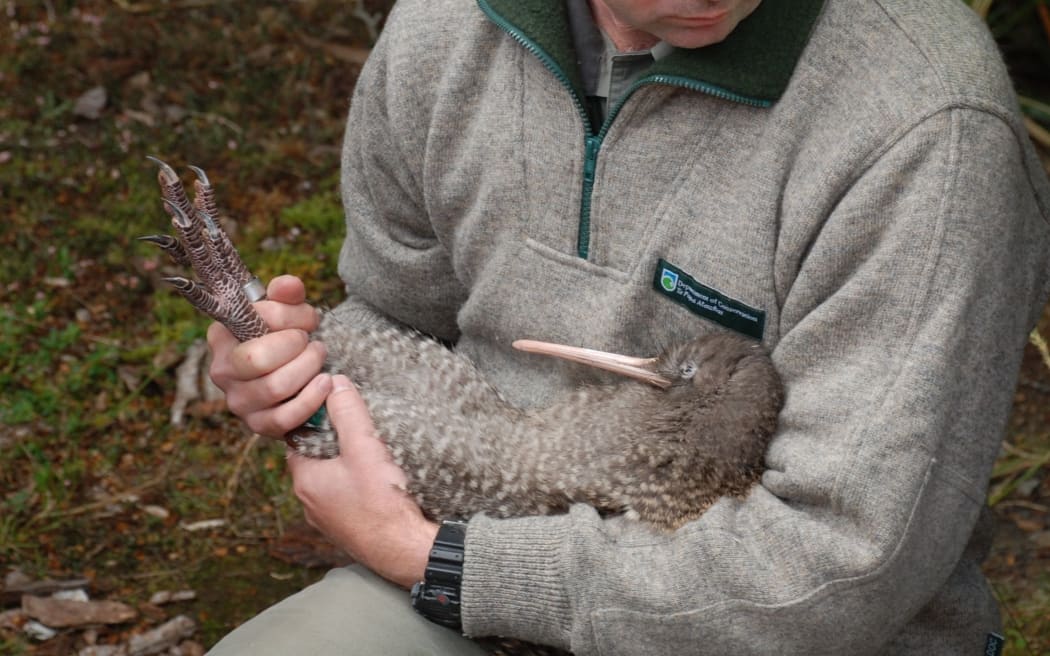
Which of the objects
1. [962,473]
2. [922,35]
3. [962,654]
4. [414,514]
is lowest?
[962,654]

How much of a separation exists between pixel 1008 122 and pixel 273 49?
13.2 feet

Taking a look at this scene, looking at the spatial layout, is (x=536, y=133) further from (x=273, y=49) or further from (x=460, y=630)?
(x=273, y=49)

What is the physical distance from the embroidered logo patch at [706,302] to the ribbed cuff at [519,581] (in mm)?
451

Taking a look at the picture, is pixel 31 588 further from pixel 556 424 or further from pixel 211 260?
pixel 556 424

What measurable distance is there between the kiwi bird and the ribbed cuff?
20 centimetres

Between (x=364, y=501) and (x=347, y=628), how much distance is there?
24cm

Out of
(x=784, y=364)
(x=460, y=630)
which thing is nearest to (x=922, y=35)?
(x=784, y=364)

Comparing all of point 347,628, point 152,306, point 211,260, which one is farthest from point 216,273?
point 152,306

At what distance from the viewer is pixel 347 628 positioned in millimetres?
2266

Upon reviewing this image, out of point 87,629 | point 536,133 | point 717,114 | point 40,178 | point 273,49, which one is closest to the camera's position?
point 717,114

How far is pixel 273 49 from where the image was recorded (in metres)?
5.32

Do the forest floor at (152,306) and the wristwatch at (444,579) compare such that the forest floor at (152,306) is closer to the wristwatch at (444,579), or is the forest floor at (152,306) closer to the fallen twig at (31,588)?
the fallen twig at (31,588)

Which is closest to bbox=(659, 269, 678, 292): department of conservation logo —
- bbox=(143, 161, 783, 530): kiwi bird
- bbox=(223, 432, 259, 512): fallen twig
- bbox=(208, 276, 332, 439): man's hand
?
bbox=(143, 161, 783, 530): kiwi bird

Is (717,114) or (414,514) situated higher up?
(717,114)
